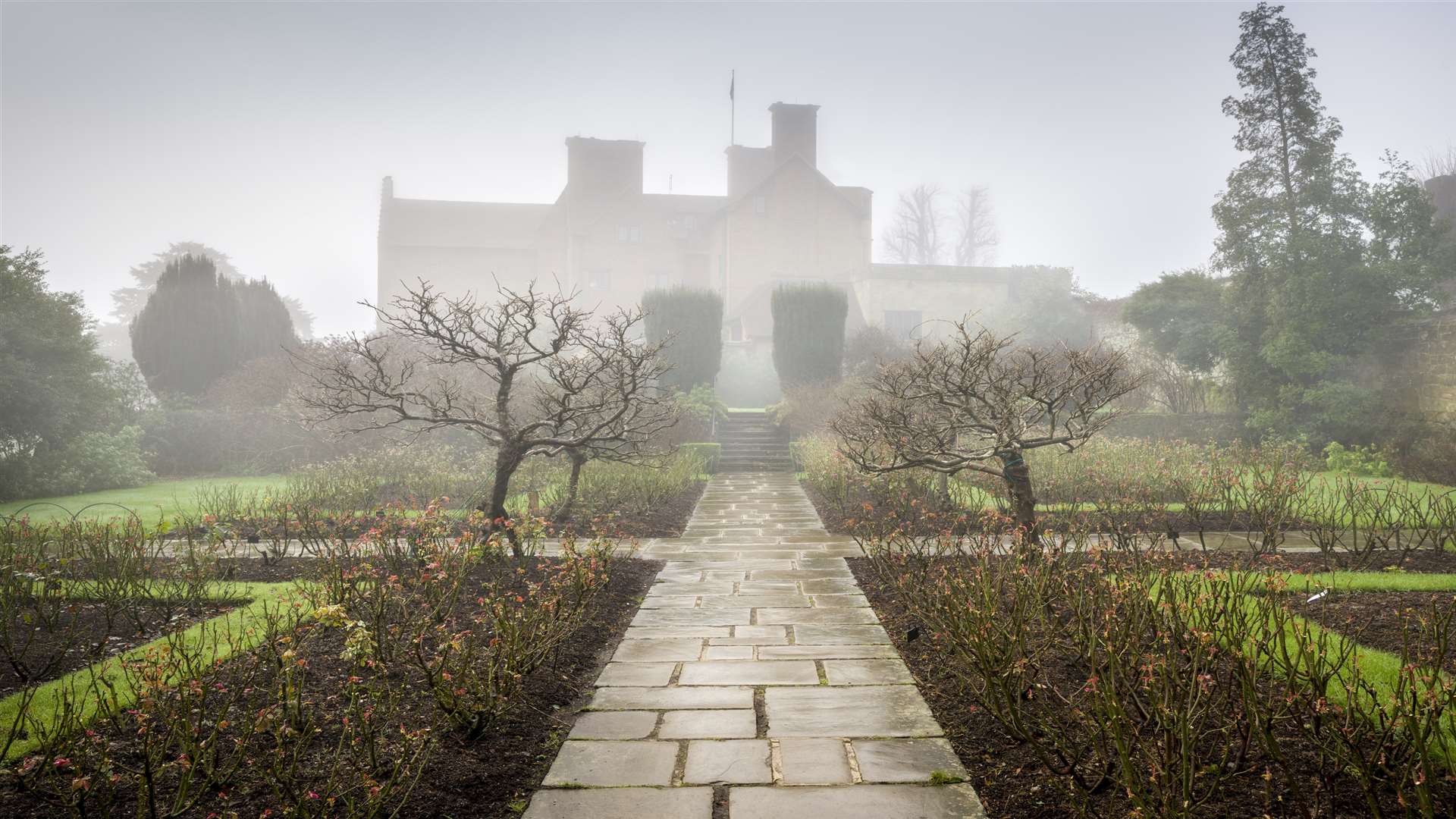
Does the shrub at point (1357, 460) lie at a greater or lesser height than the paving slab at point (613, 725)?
greater

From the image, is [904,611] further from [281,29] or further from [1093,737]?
[281,29]

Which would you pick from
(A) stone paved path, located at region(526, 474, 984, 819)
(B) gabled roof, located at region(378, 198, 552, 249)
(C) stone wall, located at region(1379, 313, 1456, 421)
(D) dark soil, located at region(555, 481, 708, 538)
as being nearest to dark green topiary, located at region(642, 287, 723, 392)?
(D) dark soil, located at region(555, 481, 708, 538)

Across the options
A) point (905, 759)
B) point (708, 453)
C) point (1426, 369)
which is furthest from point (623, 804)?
point (1426, 369)

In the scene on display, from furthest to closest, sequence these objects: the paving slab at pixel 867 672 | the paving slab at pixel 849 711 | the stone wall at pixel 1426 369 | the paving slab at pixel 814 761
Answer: the stone wall at pixel 1426 369
the paving slab at pixel 867 672
the paving slab at pixel 849 711
the paving slab at pixel 814 761

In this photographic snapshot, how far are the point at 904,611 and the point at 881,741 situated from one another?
2.19 metres

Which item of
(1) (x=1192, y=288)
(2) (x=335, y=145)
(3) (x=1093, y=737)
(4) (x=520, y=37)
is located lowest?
(3) (x=1093, y=737)

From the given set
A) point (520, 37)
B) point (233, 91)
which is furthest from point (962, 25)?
point (233, 91)

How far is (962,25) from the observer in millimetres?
17703

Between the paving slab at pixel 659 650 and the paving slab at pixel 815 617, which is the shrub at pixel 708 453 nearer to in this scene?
the paving slab at pixel 815 617

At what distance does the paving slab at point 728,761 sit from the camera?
2918mm

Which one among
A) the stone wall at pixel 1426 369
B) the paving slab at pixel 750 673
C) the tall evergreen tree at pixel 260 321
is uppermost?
the tall evergreen tree at pixel 260 321

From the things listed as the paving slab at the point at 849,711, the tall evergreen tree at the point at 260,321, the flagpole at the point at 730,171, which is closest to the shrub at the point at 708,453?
the paving slab at the point at 849,711

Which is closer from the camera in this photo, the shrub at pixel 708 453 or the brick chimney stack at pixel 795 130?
the shrub at pixel 708 453

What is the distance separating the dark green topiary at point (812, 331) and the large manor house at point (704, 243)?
22.8ft
